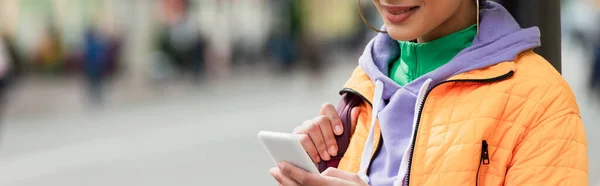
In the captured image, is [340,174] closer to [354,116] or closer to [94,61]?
[354,116]

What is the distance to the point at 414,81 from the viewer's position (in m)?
1.63

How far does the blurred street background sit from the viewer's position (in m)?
8.74

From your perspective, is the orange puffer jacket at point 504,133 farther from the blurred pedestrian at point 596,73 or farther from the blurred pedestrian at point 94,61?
the blurred pedestrian at point 94,61

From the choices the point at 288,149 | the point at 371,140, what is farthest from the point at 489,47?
the point at 288,149

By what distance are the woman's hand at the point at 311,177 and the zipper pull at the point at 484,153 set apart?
21cm

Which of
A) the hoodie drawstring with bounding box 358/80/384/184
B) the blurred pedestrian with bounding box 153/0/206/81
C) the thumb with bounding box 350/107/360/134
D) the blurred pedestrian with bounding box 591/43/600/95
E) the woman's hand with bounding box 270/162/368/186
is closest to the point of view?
the woman's hand with bounding box 270/162/368/186

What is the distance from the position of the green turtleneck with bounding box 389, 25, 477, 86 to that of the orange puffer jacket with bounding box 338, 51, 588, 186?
11cm

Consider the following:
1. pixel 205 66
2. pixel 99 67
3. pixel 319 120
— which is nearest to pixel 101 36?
pixel 99 67

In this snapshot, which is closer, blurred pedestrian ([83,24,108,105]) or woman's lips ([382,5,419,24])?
woman's lips ([382,5,419,24])

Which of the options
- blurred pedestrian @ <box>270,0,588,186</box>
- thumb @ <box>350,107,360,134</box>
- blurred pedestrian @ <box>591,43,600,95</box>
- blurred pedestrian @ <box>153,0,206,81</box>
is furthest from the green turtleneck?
blurred pedestrian @ <box>153,0,206,81</box>

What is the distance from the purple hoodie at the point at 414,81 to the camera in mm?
1571

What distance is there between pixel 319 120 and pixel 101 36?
44.2ft

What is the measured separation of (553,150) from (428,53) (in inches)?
12.1

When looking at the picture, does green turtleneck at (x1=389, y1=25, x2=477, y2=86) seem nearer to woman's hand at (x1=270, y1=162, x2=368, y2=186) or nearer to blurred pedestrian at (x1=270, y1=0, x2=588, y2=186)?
blurred pedestrian at (x1=270, y1=0, x2=588, y2=186)
